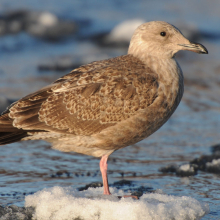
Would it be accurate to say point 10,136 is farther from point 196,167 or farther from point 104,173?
point 196,167

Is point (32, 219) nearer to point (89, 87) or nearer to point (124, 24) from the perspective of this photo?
point (89, 87)

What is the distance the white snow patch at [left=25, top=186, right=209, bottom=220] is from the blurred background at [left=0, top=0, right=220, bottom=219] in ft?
1.37

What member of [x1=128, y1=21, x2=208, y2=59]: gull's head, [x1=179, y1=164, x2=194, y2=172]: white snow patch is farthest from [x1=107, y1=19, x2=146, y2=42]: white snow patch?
[x1=128, y1=21, x2=208, y2=59]: gull's head

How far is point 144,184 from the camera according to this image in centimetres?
587

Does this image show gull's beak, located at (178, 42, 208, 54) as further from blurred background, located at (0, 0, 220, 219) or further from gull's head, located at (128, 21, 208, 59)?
blurred background, located at (0, 0, 220, 219)

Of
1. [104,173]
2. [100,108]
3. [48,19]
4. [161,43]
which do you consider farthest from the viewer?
[48,19]

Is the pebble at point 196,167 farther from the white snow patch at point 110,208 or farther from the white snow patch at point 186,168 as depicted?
the white snow patch at point 110,208

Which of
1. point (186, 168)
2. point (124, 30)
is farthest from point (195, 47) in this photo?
point (124, 30)

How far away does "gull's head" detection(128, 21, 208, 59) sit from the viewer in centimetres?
561

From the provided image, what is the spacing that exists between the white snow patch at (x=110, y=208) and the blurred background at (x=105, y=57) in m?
0.42

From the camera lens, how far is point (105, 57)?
38.9 feet

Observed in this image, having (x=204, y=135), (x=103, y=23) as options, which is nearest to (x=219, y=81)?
(x=204, y=135)

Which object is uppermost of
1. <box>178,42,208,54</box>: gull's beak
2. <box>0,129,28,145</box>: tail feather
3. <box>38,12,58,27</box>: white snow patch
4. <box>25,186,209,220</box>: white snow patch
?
<box>38,12,58,27</box>: white snow patch

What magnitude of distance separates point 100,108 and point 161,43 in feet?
3.58
